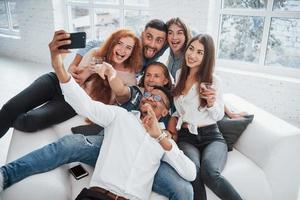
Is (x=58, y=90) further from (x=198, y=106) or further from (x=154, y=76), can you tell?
(x=198, y=106)

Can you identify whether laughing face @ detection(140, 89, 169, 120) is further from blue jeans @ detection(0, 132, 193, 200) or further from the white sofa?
the white sofa

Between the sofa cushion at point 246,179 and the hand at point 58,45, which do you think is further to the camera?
the sofa cushion at point 246,179

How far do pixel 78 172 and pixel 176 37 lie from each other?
0.97 meters

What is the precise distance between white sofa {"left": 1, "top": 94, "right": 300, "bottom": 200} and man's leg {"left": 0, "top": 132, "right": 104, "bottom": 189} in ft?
0.11

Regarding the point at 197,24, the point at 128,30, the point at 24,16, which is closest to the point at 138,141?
the point at 128,30

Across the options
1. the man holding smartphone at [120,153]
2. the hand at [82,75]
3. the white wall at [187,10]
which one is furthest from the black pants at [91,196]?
the white wall at [187,10]

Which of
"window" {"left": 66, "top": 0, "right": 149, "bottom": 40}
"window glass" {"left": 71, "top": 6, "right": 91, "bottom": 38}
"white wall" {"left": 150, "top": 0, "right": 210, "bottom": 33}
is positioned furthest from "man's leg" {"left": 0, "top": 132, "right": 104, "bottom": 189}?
"window glass" {"left": 71, "top": 6, "right": 91, "bottom": 38}

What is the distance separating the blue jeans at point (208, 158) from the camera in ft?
4.65

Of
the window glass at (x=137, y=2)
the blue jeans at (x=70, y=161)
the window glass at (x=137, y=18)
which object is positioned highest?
the window glass at (x=137, y=2)

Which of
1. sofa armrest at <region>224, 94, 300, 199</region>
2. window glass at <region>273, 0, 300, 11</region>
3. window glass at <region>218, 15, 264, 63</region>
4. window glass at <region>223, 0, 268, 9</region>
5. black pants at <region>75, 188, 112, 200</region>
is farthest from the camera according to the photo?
window glass at <region>218, 15, 264, 63</region>

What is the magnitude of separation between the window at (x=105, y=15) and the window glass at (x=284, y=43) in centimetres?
165

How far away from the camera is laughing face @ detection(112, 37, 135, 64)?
174 cm

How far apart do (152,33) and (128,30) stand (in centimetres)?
15

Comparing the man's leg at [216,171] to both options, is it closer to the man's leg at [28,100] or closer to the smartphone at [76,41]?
the smartphone at [76,41]
